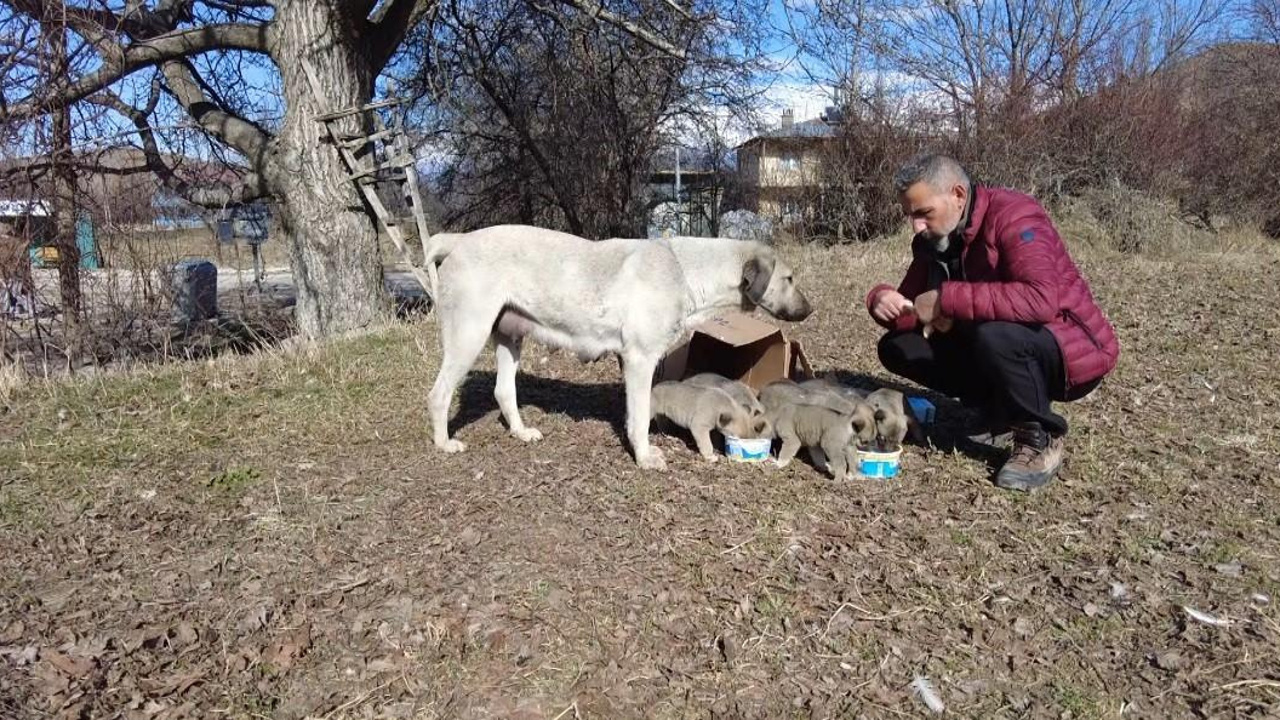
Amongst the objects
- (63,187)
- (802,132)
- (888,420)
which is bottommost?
(888,420)

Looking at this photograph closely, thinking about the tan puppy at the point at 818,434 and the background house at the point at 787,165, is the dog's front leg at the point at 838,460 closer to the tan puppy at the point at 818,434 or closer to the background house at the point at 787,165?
the tan puppy at the point at 818,434

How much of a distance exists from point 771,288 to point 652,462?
1.30 metres

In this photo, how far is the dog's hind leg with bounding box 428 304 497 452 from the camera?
193 inches

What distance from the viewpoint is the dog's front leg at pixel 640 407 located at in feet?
15.8

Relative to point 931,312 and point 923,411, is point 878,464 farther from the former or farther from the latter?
point 923,411

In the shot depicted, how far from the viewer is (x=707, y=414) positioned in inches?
191

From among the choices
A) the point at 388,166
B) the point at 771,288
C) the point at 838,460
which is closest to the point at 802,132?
the point at 388,166

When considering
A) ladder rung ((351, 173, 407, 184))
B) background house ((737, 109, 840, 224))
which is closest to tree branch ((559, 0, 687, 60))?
ladder rung ((351, 173, 407, 184))

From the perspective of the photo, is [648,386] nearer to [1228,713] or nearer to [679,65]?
[1228,713]

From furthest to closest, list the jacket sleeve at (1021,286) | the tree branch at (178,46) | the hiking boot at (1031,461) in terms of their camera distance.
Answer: the tree branch at (178,46), the hiking boot at (1031,461), the jacket sleeve at (1021,286)

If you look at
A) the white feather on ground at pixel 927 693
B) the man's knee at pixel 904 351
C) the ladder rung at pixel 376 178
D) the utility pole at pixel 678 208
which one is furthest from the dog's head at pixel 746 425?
the utility pole at pixel 678 208

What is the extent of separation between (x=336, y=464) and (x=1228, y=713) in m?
4.26

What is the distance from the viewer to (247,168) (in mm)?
11320

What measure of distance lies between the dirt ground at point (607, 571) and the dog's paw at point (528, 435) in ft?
0.26
